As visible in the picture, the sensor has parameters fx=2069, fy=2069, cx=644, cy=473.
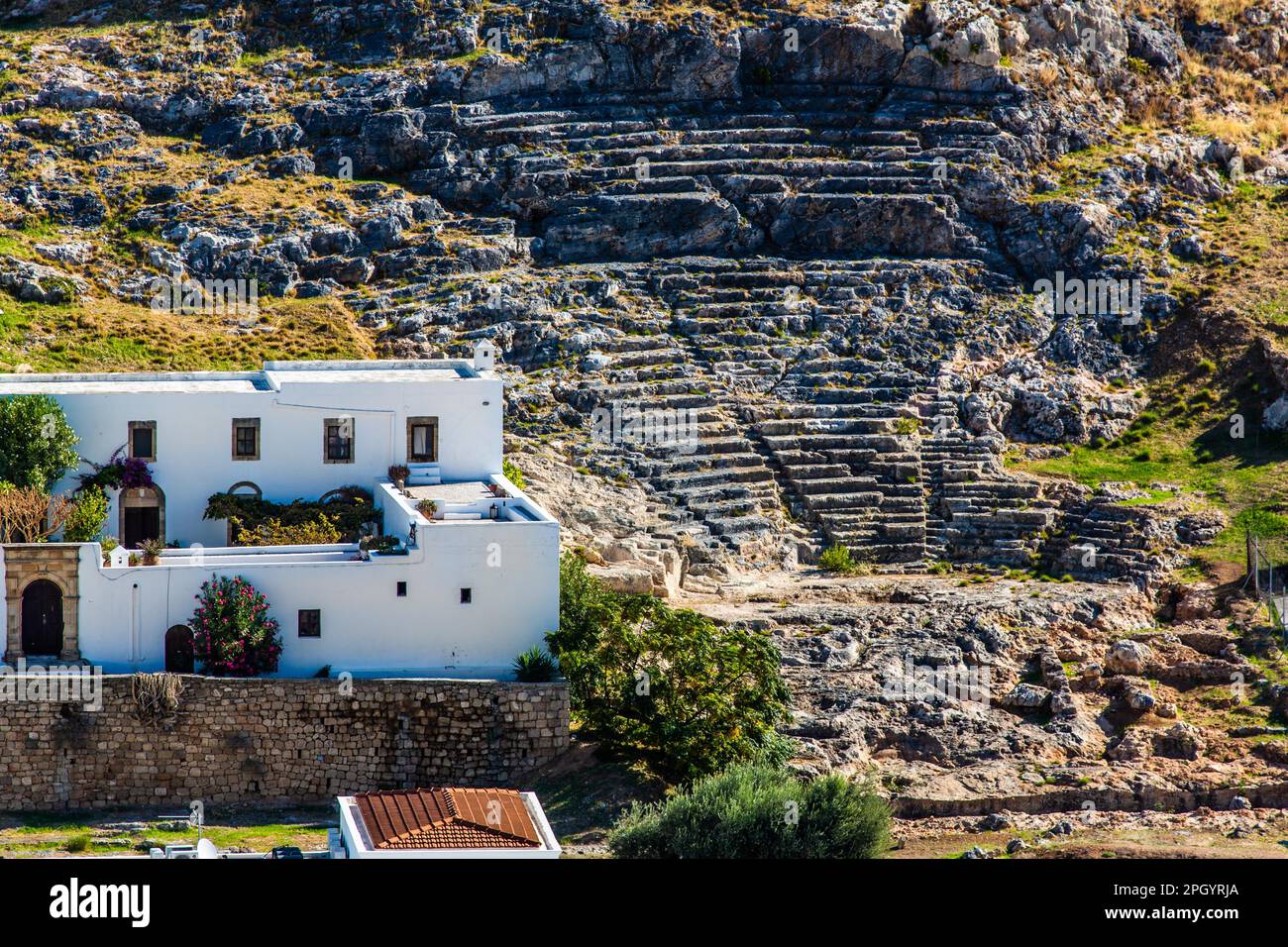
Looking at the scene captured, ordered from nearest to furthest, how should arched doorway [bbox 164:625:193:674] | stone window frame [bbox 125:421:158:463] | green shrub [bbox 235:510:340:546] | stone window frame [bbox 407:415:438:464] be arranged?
arched doorway [bbox 164:625:193:674] → green shrub [bbox 235:510:340:546] → stone window frame [bbox 125:421:158:463] → stone window frame [bbox 407:415:438:464]

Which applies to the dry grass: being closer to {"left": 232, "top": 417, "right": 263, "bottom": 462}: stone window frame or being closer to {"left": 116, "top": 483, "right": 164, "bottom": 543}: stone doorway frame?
{"left": 232, "top": 417, "right": 263, "bottom": 462}: stone window frame

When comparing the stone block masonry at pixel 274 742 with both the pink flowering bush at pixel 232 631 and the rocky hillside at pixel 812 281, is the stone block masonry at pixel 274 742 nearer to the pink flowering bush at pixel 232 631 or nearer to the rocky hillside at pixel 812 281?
the pink flowering bush at pixel 232 631

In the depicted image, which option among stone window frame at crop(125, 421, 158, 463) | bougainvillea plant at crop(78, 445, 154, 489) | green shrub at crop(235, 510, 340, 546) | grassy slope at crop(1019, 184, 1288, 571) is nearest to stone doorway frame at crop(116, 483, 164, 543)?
bougainvillea plant at crop(78, 445, 154, 489)

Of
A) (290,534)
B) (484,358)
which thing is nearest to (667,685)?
(290,534)

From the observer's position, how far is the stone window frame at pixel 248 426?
47.2 m

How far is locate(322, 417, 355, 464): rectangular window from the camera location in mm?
47781

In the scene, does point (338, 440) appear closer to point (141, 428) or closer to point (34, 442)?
point (141, 428)

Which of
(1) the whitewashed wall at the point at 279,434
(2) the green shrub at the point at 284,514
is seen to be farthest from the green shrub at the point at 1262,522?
(2) the green shrub at the point at 284,514

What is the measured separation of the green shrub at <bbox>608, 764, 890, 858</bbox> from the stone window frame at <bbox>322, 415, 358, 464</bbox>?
13.1 metres

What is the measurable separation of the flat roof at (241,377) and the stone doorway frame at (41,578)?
5.88 metres

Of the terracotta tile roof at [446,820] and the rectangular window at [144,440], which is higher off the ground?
the rectangular window at [144,440]

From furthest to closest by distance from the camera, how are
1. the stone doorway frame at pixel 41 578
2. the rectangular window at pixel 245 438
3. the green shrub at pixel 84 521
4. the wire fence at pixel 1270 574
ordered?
the wire fence at pixel 1270 574 < the rectangular window at pixel 245 438 < the green shrub at pixel 84 521 < the stone doorway frame at pixel 41 578

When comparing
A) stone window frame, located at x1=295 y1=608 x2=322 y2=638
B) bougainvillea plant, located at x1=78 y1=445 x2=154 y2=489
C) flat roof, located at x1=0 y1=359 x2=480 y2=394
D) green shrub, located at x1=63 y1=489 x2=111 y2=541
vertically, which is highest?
flat roof, located at x1=0 y1=359 x2=480 y2=394

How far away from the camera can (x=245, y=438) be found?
155 feet
